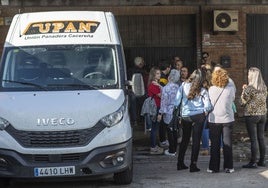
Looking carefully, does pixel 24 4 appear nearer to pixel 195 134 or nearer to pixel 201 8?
pixel 201 8

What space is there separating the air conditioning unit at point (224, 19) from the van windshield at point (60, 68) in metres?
6.58

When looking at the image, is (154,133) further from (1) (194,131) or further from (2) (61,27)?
(2) (61,27)

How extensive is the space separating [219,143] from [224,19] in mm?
6270

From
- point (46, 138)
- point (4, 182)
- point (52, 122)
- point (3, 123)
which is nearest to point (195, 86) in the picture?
point (52, 122)

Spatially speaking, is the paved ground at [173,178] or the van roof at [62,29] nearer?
the paved ground at [173,178]

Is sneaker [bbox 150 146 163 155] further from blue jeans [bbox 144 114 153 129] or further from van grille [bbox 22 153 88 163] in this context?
van grille [bbox 22 153 88 163]

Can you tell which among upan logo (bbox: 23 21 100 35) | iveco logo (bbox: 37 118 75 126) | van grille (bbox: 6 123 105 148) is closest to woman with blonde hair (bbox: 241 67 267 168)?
upan logo (bbox: 23 21 100 35)

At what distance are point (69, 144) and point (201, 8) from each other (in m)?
8.27

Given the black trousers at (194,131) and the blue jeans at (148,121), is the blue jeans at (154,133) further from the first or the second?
the black trousers at (194,131)

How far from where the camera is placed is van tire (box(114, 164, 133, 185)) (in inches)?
312

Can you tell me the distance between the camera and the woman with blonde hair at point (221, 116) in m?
8.64

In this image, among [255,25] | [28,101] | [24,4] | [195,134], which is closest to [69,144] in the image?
[28,101]

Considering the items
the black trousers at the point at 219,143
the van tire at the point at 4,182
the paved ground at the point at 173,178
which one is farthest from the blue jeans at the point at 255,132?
the van tire at the point at 4,182

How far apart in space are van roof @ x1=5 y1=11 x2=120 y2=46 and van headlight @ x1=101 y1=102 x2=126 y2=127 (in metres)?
1.33
